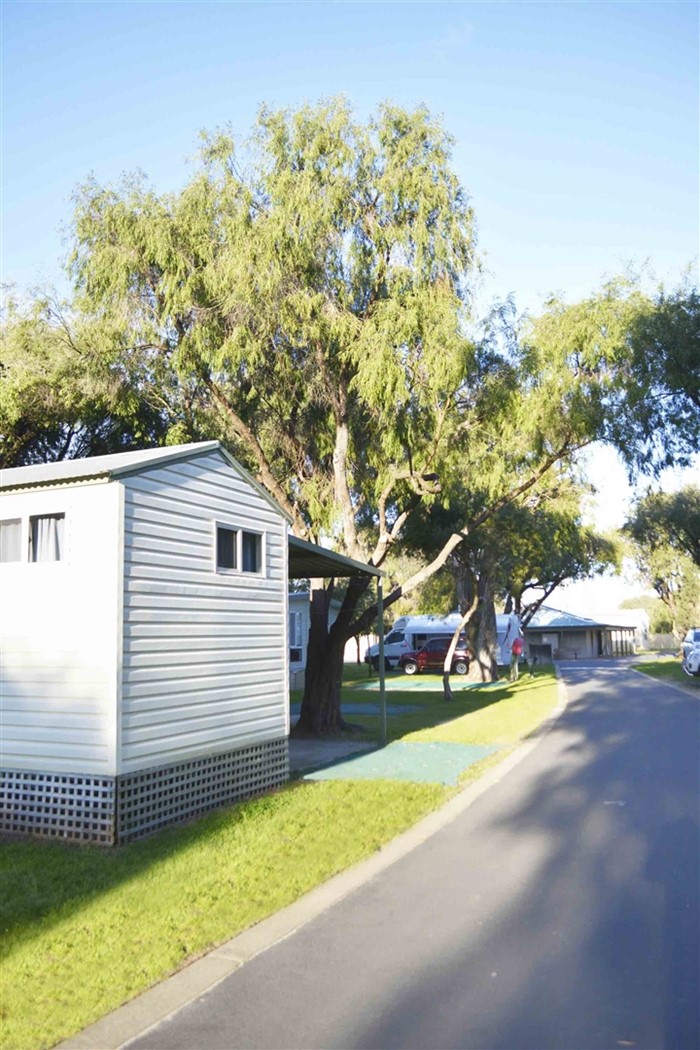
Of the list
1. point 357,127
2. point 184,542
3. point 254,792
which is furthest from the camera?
point 357,127

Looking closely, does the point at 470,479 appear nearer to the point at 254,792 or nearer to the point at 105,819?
A: the point at 254,792

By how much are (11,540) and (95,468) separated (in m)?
1.09

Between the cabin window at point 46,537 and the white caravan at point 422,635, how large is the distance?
124 feet

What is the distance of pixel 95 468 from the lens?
889 cm

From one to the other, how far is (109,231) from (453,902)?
42.8ft

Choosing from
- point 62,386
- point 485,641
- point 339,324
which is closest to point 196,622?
point 339,324

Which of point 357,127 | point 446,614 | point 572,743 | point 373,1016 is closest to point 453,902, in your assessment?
point 373,1016

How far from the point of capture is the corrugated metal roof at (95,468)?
8.60 metres

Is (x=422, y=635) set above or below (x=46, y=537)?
below

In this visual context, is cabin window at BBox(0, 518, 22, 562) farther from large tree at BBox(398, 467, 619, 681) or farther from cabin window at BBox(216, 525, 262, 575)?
large tree at BBox(398, 467, 619, 681)

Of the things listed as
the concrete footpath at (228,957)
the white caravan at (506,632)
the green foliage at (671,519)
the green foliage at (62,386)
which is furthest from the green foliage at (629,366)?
the white caravan at (506,632)

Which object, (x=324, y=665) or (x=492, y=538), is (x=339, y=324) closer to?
(x=324, y=665)

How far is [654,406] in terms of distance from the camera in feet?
57.1

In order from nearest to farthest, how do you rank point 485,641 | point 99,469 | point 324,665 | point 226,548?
1. point 99,469
2. point 226,548
3. point 324,665
4. point 485,641
